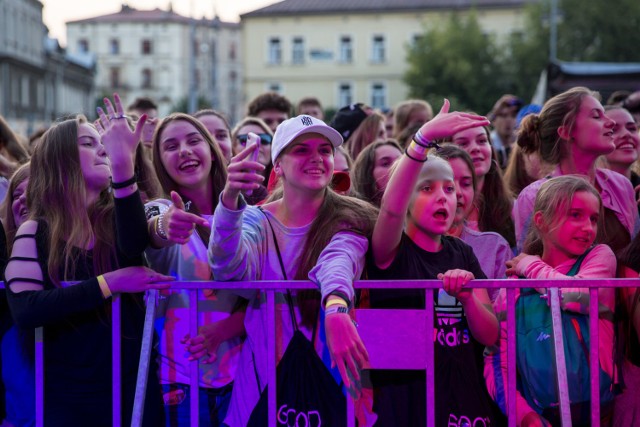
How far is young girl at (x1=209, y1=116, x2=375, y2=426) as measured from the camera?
3516 millimetres

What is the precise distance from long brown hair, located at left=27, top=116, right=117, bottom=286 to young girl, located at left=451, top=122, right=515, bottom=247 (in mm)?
2012

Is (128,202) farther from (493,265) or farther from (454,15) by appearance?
(454,15)

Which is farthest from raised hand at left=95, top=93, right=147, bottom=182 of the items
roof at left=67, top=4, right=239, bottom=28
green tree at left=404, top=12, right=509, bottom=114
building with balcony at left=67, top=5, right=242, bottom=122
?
roof at left=67, top=4, right=239, bottom=28

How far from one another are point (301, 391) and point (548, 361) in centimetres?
97

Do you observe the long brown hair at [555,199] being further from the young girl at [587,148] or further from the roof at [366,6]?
the roof at [366,6]

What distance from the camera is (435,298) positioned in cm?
385

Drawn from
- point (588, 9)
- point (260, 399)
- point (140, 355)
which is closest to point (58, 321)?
point (140, 355)

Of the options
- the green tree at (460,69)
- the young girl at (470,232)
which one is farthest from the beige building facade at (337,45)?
the young girl at (470,232)

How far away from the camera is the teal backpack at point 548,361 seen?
3746 mm

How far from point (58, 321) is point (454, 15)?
56361 mm

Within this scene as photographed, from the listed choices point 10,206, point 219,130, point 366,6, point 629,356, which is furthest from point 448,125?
point 366,6

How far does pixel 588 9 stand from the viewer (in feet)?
173

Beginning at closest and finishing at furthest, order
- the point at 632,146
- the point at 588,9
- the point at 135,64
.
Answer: the point at 632,146
the point at 588,9
the point at 135,64

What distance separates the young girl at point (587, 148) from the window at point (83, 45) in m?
104
